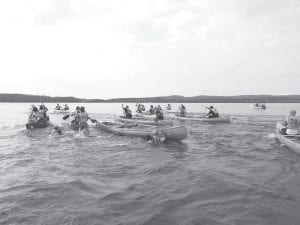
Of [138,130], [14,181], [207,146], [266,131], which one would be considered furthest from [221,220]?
[266,131]

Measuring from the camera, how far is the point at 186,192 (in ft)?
29.6

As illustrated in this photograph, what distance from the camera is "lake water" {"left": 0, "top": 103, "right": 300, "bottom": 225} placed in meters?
7.25

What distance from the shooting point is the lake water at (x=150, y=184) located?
725 centimetres

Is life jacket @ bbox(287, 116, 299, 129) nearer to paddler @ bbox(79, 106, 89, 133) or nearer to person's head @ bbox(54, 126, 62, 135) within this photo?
paddler @ bbox(79, 106, 89, 133)

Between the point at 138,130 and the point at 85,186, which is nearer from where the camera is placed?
the point at 85,186

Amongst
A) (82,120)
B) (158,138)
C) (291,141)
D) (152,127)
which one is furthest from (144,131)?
(291,141)

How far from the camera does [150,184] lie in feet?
32.1

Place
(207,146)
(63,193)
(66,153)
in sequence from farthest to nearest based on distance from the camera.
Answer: (207,146) < (66,153) < (63,193)

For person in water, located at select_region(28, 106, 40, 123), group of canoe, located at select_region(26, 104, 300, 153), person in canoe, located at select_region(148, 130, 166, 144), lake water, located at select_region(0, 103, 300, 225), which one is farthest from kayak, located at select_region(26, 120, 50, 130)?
person in canoe, located at select_region(148, 130, 166, 144)

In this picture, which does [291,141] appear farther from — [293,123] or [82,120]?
[82,120]

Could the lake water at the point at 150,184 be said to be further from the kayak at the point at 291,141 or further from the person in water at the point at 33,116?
the person in water at the point at 33,116

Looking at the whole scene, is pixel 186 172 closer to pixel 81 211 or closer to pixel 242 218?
pixel 242 218

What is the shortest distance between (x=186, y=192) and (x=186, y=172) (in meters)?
2.36

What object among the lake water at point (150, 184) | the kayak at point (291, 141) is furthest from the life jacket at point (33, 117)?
the kayak at point (291, 141)
